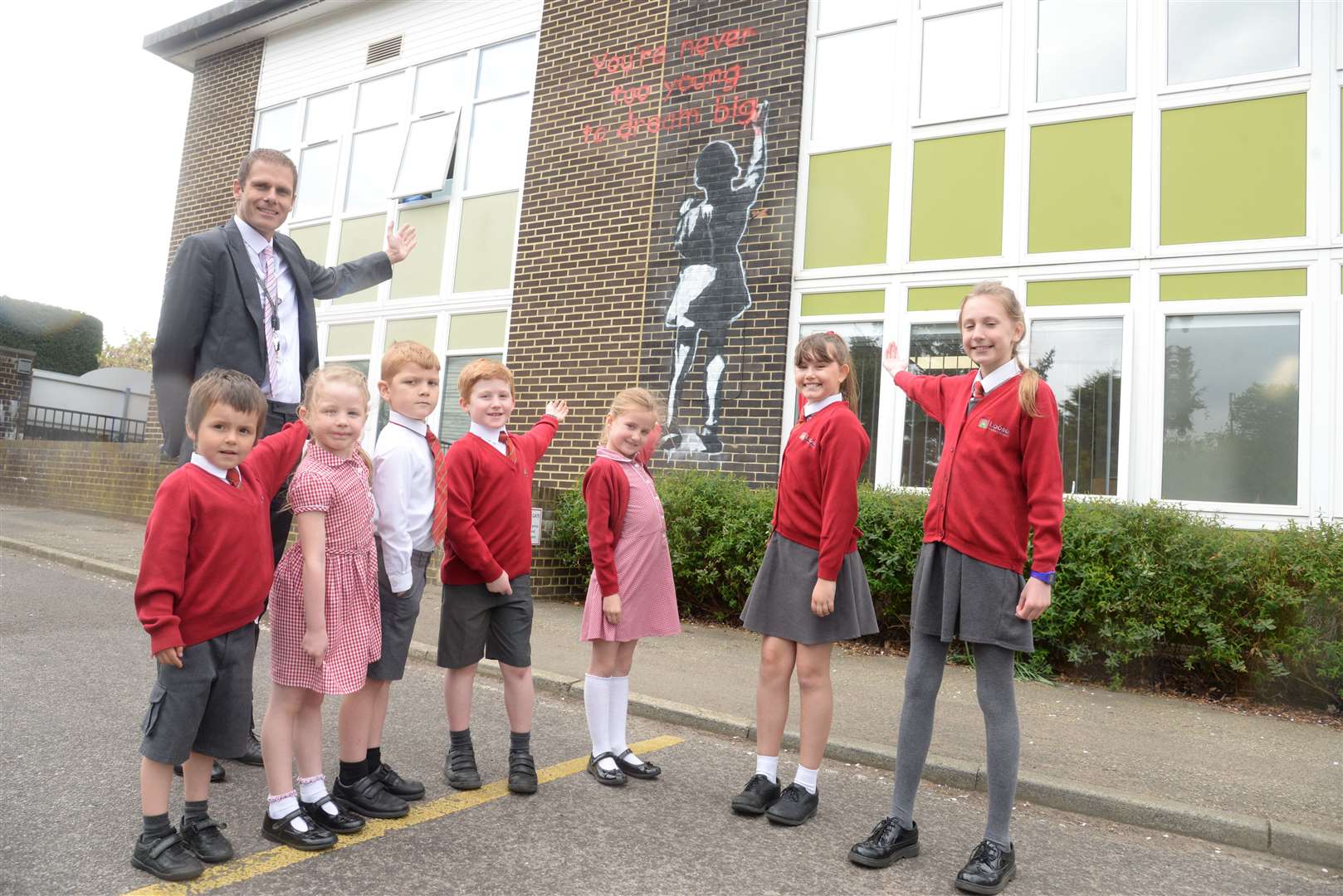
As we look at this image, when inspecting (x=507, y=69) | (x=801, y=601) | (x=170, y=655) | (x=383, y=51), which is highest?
(x=383, y=51)

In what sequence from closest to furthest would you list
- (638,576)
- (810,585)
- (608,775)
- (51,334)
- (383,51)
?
(810,585) < (608,775) < (638,576) < (383,51) < (51,334)

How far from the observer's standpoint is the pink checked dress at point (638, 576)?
3957 mm

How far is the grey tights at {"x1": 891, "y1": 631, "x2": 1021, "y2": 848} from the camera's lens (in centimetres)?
308

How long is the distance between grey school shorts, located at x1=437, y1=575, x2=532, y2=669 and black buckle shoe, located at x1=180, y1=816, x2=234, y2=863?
99 centimetres

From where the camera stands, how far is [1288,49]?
764 cm

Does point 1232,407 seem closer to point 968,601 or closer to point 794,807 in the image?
point 968,601

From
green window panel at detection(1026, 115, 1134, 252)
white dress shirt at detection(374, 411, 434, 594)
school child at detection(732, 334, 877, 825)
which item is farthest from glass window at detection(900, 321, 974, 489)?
white dress shirt at detection(374, 411, 434, 594)

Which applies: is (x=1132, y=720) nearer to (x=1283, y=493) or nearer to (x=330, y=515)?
(x=1283, y=493)

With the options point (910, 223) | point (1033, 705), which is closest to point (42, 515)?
point (910, 223)

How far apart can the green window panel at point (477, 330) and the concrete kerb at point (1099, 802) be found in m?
7.13

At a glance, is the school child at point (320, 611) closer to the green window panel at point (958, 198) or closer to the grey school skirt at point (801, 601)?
the grey school skirt at point (801, 601)

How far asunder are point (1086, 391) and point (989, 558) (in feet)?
18.7

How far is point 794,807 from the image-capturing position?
3490 mm

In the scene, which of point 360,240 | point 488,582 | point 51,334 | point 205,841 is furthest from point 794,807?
point 51,334
